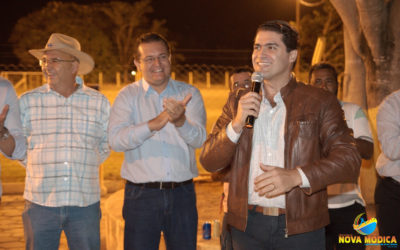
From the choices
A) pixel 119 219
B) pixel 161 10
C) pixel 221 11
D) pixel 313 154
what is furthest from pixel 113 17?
pixel 313 154

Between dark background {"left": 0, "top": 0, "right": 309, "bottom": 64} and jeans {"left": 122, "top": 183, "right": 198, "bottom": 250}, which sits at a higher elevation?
dark background {"left": 0, "top": 0, "right": 309, "bottom": 64}

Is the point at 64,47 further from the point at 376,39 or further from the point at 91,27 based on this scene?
the point at 91,27

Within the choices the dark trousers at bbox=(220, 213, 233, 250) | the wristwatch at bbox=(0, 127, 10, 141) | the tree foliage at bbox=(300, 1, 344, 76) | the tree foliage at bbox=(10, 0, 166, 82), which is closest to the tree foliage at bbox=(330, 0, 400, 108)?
the dark trousers at bbox=(220, 213, 233, 250)

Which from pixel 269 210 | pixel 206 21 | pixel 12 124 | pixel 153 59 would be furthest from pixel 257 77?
pixel 206 21

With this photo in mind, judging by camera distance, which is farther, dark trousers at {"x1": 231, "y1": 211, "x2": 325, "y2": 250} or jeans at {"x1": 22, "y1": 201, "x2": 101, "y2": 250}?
jeans at {"x1": 22, "y1": 201, "x2": 101, "y2": 250}

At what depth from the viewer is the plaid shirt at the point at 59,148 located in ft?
11.7

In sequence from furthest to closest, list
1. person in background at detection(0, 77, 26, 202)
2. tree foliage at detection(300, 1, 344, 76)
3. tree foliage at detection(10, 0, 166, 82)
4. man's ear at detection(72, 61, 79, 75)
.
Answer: tree foliage at detection(10, 0, 166, 82)
tree foliage at detection(300, 1, 344, 76)
man's ear at detection(72, 61, 79, 75)
person in background at detection(0, 77, 26, 202)

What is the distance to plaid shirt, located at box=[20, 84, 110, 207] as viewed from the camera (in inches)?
141

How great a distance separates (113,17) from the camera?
34.6 metres

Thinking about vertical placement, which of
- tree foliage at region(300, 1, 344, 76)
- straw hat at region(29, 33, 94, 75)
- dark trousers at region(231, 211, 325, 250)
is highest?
tree foliage at region(300, 1, 344, 76)

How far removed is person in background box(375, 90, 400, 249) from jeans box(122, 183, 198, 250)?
1.49 meters

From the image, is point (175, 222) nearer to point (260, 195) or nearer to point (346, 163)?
point (260, 195)

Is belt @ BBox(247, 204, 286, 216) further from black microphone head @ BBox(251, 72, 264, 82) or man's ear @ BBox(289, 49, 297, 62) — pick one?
man's ear @ BBox(289, 49, 297, 62)

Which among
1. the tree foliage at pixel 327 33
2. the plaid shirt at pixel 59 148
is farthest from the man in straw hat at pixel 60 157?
the tree foliage at pixel 327 33
